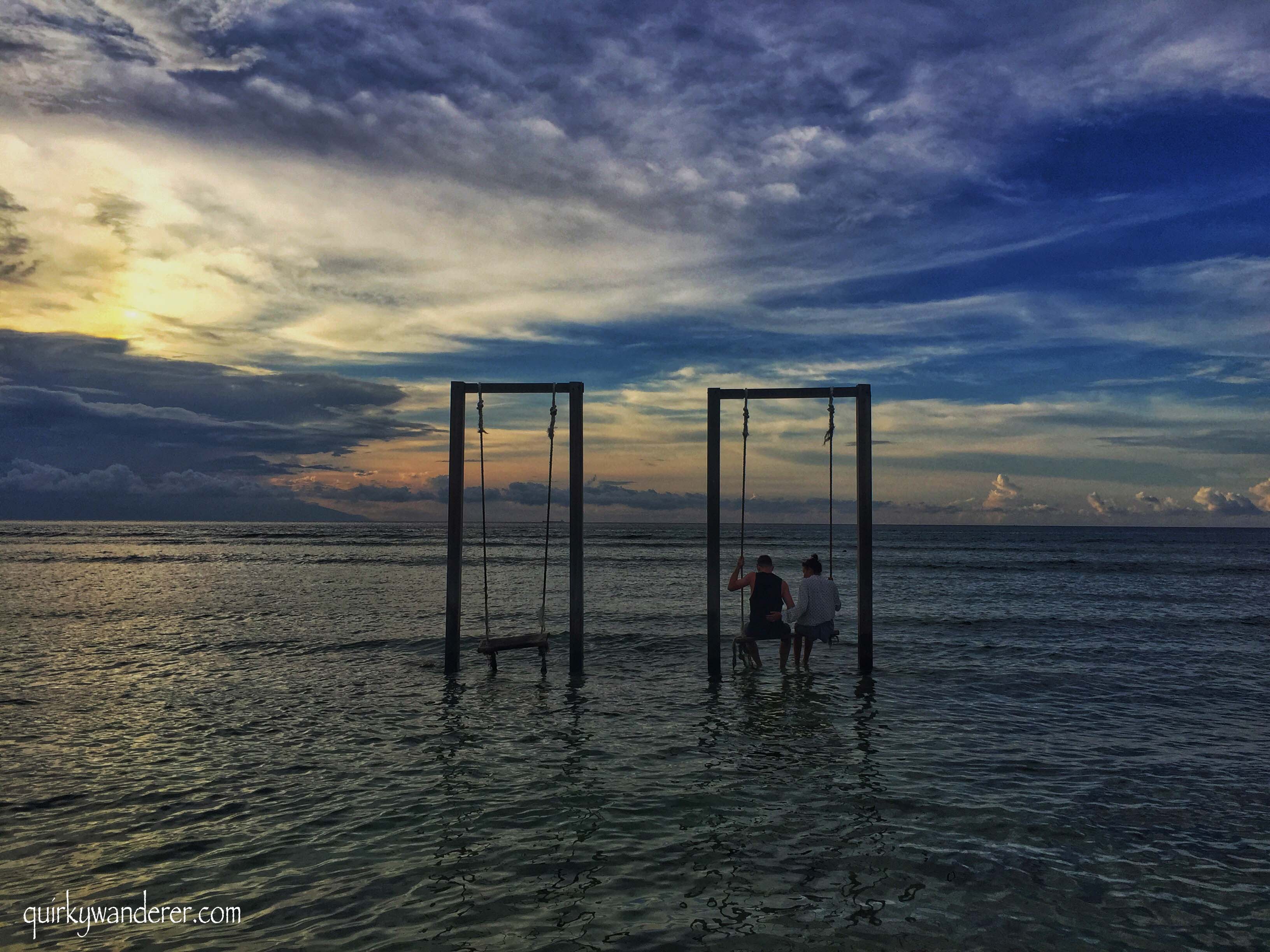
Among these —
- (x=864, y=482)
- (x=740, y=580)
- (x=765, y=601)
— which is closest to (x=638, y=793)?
(x=740, y=580)

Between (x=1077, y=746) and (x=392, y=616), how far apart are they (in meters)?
19.1

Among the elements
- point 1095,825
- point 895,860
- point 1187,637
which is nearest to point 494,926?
point 895,860

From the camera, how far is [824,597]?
532 inches

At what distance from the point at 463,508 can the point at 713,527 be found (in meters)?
4.57

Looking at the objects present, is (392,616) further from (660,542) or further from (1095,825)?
(660,542)

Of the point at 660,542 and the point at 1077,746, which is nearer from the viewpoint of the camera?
the point at 1077,746

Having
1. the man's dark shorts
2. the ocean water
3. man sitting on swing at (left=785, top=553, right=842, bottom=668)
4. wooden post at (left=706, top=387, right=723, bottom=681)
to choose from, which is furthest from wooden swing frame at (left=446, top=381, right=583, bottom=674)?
man sitting on swing at (left=785, top=553, right=842, bottom=668)

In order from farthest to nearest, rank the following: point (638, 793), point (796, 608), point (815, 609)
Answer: point (796, 608) < point (815, 609) < point (638, 793)

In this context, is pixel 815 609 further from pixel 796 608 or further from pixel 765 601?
pixel 765 601

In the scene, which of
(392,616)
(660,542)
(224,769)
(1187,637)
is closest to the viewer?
(224,769)

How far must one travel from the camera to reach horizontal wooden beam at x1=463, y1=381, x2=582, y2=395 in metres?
13.6

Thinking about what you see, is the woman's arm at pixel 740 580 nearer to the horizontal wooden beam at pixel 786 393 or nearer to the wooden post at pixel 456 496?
the horizontal wooden beam at pixel 786 393

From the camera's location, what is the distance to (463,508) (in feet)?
43.5

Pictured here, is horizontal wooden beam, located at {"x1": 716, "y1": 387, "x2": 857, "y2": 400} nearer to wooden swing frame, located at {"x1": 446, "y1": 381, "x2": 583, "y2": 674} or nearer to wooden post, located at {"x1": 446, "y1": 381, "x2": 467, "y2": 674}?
wooden swing frame, located at {"x1": 446, "y1": 381, "x2": 583, "y2": 674}
